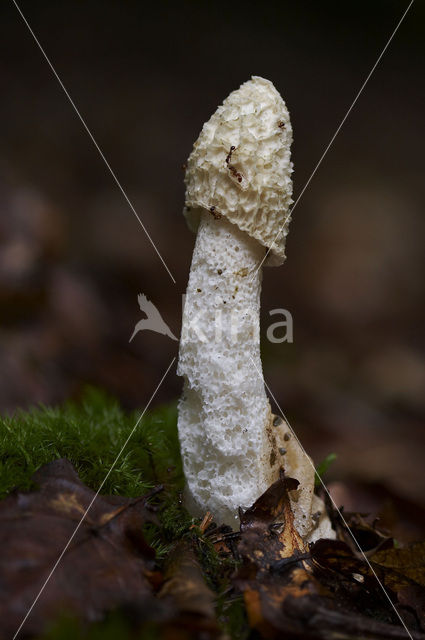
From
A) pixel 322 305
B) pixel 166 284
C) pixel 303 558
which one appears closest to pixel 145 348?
pixel 166 284

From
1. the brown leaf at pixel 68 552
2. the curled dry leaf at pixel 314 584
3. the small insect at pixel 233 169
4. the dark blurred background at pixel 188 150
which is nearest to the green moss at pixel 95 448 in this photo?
the brown leaf at pixel 68 552

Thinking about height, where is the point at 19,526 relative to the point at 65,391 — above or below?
above

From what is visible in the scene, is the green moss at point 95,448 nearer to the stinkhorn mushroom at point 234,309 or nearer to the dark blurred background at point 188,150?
the stinkhorn mushroom at point 234,309

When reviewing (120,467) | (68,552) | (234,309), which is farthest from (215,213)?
(68,552)

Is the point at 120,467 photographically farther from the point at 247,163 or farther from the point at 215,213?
the point at 247,163

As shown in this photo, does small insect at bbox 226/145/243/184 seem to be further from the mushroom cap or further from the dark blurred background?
the dark blurred background

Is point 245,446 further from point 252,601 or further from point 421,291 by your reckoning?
point 421,291
